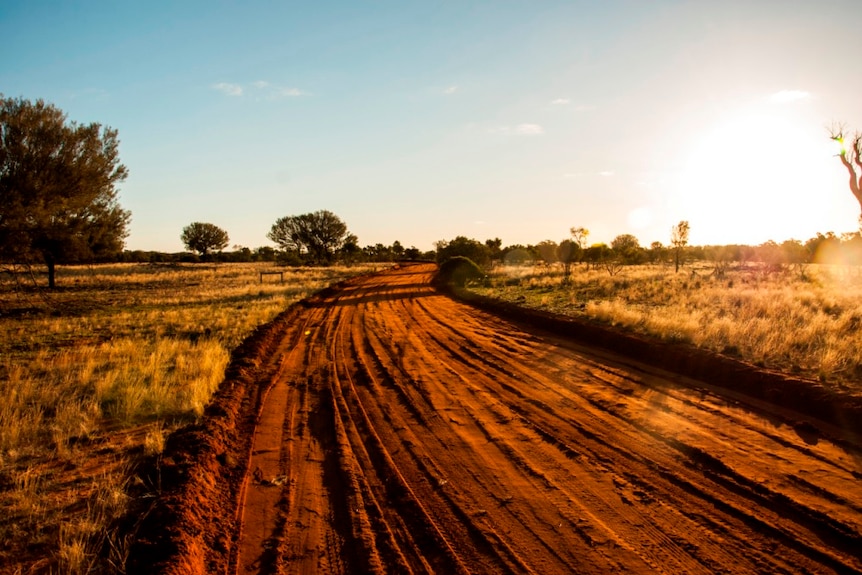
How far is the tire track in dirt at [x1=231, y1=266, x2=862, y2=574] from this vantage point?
379cm

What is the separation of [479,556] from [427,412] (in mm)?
3479

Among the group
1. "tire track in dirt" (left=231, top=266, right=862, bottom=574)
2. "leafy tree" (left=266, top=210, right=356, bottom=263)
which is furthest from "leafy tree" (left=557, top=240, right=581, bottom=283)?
"leafy tree" (left=266, top=210, right=356, bottom=263)

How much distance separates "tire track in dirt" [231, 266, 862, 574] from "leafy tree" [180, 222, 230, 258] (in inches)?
3810

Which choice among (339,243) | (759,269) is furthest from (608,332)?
(339,243)

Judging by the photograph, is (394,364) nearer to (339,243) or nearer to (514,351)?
(514,351)

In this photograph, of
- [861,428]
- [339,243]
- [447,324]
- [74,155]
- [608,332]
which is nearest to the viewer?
[861,428]

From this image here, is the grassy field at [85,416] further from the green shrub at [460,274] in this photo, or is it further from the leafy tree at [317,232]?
the leafy tree at [317,232]

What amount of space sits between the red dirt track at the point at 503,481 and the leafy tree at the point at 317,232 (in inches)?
2898

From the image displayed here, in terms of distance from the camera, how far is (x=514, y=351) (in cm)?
1154

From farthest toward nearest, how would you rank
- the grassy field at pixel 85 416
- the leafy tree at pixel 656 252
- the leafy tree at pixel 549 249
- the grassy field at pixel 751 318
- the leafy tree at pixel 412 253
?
the leafy tree at pixel 412 253 < the leafy tree at pixel 656 252 < the leafy tree at pixel 549 249 < the grassy field at pixel 751 318 < the grassy field at pixel 85 416

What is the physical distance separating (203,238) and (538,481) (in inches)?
4030

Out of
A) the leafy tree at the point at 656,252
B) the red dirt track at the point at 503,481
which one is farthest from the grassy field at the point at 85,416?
the leafy tree at the point at 656,252

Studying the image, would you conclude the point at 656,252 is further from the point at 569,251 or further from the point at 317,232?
the point at 317,232

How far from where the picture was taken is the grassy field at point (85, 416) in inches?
157
